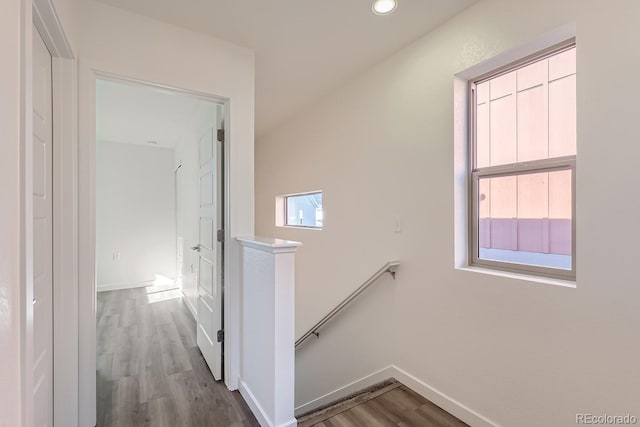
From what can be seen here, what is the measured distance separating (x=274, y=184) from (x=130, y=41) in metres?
2.81

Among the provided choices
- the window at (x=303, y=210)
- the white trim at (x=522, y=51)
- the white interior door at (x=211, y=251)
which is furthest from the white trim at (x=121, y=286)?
the white trim at (x=522, y=51)

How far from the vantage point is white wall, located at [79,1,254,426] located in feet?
5.46

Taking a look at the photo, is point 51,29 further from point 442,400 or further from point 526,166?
point 442,400

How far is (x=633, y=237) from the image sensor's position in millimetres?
1251

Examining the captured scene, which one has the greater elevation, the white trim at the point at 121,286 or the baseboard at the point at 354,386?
the white trim at the point at 121,286

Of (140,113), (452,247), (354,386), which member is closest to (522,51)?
(452,247)

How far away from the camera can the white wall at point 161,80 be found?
5.46 feet

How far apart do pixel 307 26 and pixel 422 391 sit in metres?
2.65

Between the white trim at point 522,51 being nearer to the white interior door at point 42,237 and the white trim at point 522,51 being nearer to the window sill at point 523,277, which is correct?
the window sill at point 523,277

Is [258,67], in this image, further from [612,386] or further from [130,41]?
[612,386]

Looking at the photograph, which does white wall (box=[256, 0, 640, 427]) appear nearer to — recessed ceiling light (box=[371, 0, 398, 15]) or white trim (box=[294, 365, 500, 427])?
white trim (box=[294, 365, 500, 427])

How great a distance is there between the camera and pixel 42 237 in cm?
139

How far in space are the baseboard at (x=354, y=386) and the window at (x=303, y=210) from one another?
1.67 meters

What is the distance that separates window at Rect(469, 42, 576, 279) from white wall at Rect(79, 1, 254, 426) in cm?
160
